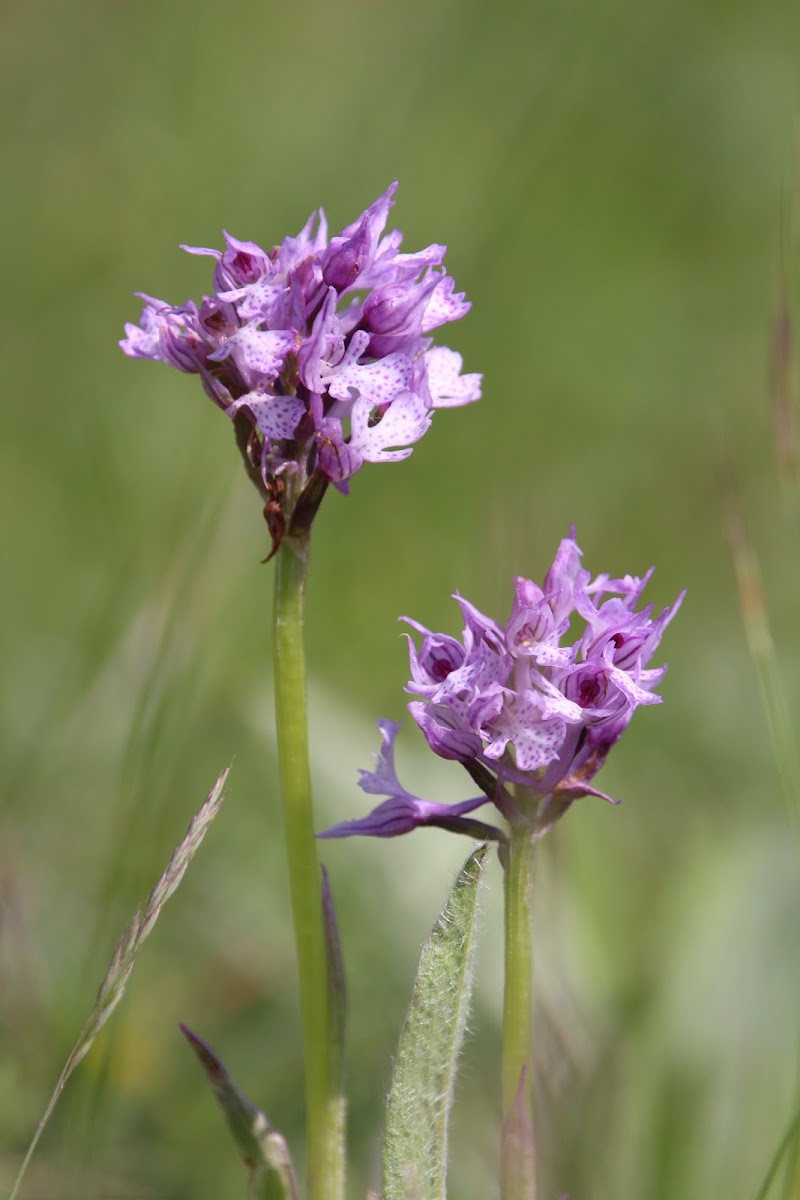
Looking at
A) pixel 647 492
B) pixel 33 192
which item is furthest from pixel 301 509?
pixel 33 192

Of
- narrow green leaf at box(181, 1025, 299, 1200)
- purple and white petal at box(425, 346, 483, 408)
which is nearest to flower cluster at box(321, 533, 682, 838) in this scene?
purple and white petal at box(425, 346, 483, 408)

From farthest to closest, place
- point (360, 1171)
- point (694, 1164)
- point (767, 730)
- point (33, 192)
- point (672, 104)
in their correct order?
1. point (672, 104)
2. point (33, 192)
3. point (767, 730)
4. point (360, 1171)
5. point (694, 1164)

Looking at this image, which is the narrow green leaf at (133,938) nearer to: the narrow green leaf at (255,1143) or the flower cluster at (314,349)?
the narrow green leaf at (255,1143)

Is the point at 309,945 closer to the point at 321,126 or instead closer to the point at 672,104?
the point at 321,126

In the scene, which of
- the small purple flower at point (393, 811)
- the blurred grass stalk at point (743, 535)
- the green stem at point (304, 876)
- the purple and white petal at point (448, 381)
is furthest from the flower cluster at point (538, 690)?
the blurred grass stalk at point (743, 535)

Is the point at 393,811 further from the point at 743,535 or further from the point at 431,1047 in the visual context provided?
the point at 743,535
